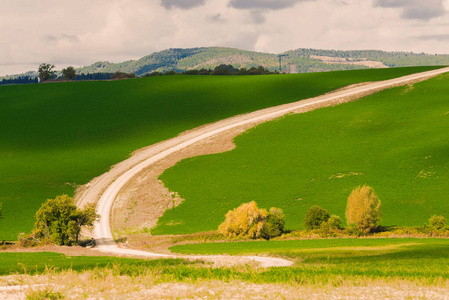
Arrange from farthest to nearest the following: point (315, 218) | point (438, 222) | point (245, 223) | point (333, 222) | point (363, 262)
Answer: point (315, 218) < point (333, 222) < point (245, 223) < point (438, 222) < point (363, 262)

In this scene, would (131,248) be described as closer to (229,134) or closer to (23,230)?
(23,230)

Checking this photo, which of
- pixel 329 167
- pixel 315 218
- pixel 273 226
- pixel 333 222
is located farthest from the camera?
pixel 329 167

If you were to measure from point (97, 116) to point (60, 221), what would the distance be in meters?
68.0

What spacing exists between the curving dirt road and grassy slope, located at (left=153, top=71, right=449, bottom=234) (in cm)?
665

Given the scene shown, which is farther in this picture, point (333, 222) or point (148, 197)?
point (148, 197)

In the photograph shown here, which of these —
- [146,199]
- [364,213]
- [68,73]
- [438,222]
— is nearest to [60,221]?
[146,199]

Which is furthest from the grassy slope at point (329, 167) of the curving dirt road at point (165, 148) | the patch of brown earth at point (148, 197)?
the curving dirt road at point (165, 148)

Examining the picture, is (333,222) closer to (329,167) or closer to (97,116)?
(329,167)

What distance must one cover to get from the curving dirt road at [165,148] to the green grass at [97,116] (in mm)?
3250

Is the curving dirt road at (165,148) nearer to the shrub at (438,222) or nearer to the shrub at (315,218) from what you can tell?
the shrub at (315,218)

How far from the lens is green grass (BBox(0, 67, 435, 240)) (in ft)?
290

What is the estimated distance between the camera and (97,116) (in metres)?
126

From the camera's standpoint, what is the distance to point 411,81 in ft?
429

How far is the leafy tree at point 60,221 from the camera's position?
62031 mm
